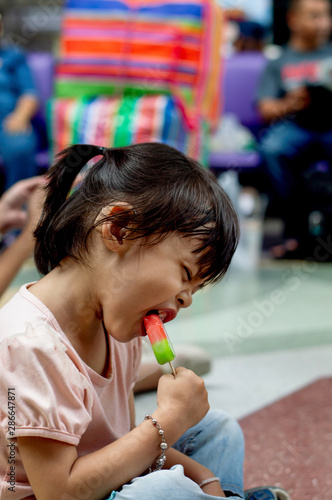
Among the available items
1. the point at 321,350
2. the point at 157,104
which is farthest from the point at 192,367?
the point at 157,104

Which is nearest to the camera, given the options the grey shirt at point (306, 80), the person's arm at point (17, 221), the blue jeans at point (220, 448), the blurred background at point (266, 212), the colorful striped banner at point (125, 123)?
the blue jeans at point (220, 448)

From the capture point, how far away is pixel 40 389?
63cm

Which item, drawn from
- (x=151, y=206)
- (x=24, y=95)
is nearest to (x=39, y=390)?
(x=151, y=206)

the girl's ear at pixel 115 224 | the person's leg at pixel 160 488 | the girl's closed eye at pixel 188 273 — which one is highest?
the girl's ear at pixel 115 224

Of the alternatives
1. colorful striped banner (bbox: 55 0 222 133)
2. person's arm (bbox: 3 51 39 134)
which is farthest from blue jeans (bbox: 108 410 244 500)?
person's arm (bbox: 3 51 39 134)

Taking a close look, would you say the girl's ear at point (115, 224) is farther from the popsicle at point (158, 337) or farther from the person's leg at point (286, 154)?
the person's leg at point (286, 154)

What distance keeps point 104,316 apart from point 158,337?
6 cm

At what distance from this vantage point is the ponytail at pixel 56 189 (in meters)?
0.76

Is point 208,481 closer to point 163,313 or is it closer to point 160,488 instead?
point 160,488

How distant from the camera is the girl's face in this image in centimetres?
69

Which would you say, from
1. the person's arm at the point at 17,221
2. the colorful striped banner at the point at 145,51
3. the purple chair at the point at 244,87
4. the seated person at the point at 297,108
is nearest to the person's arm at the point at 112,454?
the person's arm at the point at 17,221

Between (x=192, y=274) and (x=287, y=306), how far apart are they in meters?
1.42

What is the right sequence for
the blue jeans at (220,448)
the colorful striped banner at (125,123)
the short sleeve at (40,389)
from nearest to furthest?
the short sleeve at (40,389), the blue jeans at (220,448), the colorful striped banner at (125,123)

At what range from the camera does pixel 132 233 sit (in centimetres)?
68
